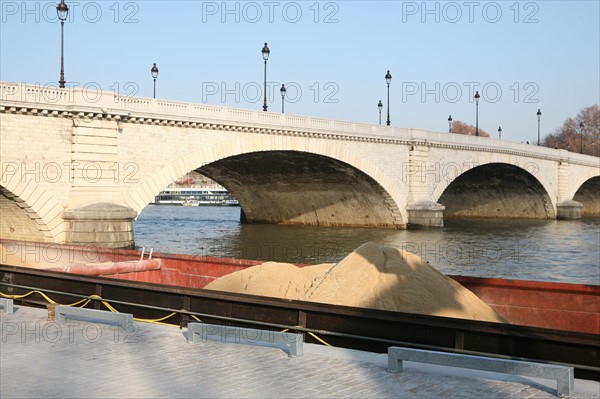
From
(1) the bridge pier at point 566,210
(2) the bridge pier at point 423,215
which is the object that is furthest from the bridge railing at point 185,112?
(1) the bridge pier at point 566,210

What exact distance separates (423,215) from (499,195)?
21430mm

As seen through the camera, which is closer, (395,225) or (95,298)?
(95,298)

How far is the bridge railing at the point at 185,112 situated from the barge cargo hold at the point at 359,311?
12.4 metres

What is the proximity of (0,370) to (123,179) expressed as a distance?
2224 cm

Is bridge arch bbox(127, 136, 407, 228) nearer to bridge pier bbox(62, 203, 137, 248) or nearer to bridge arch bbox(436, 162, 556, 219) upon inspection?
bridge pier bbox(62, 203, 137, 248)

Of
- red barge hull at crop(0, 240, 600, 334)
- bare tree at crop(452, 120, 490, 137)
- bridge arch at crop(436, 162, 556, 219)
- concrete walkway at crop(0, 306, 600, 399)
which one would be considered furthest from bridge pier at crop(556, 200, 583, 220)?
bare tree at crop(452, 120, 490, 137)

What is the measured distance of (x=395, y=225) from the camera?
1860 inches

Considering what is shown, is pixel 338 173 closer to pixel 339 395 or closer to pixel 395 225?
pixel 395 225

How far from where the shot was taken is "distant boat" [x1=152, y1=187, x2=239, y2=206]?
125m

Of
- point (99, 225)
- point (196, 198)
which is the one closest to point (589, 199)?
point (99, 225)

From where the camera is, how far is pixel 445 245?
122 feet

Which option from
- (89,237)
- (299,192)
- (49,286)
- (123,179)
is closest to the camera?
(49,286)

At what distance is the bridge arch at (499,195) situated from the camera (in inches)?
2399

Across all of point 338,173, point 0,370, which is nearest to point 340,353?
point 0,370
